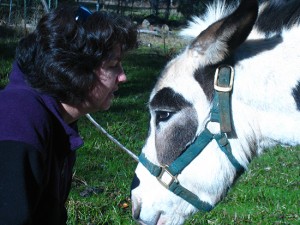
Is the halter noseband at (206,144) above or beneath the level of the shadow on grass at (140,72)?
above

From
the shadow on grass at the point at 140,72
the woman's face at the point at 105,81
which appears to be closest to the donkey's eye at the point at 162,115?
the woman's face at the point at 105,81

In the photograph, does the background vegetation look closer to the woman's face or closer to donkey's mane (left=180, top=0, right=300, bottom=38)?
donkey's mane (left=180, top=0, right=300, bottom=38)

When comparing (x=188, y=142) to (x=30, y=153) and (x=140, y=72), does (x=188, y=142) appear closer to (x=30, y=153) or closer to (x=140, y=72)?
(x=30, y=153)

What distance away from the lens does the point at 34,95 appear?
7.16 feet

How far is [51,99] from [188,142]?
707 millimetres

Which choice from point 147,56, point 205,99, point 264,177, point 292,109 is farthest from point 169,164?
point 147,56

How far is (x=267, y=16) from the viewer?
269 cm

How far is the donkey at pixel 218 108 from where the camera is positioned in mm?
2443

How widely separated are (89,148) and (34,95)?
10.6 feet

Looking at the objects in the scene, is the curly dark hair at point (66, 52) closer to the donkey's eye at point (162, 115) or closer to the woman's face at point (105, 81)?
the woman's face at point (105, 81)

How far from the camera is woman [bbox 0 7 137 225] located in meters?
1.94

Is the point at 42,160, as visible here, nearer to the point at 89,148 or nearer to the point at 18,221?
the point at 18,221

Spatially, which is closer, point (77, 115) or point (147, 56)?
point (77, 115)

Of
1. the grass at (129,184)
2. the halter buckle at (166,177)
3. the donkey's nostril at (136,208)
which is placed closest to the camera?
the halter buckle at (166,177)
